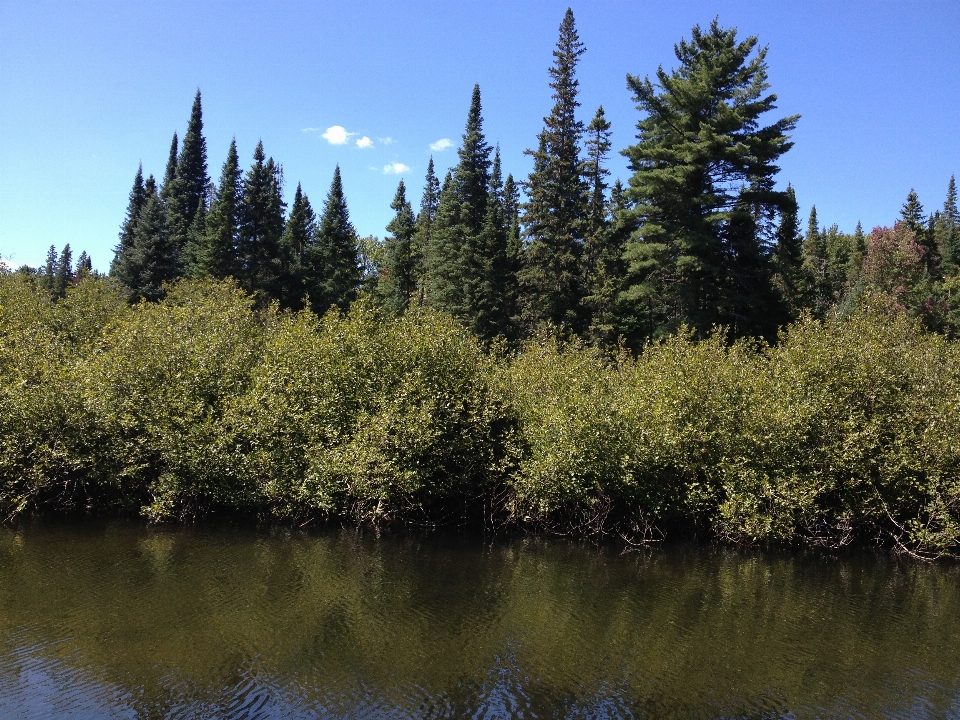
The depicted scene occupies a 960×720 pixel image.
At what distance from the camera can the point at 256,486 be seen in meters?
19.5

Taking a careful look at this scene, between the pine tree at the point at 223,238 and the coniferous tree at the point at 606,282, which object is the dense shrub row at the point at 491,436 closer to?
the coniferous tree at the point at 606,282

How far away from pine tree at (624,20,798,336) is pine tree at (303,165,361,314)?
3244cm

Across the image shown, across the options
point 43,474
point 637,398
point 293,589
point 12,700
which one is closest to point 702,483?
point 637,398

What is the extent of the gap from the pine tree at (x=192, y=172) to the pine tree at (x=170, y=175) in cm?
39

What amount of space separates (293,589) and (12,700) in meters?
5.80

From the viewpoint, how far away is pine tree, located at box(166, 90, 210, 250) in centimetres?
8056

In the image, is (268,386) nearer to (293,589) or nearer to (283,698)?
(293,589)

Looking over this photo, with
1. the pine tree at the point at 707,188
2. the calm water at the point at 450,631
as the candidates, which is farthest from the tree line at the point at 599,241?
the calm water at the point at 450,631

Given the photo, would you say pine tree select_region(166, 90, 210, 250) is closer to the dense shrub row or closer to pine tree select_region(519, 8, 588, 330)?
pine tree select_region(519, 8, 588, 330)

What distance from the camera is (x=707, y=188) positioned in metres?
35.3

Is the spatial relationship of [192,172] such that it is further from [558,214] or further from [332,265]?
[558,214]

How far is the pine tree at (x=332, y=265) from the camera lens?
61344 millimetres

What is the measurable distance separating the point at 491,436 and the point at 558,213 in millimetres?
28449

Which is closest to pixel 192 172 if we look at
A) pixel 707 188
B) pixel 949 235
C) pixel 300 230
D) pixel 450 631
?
pixel 300 230
